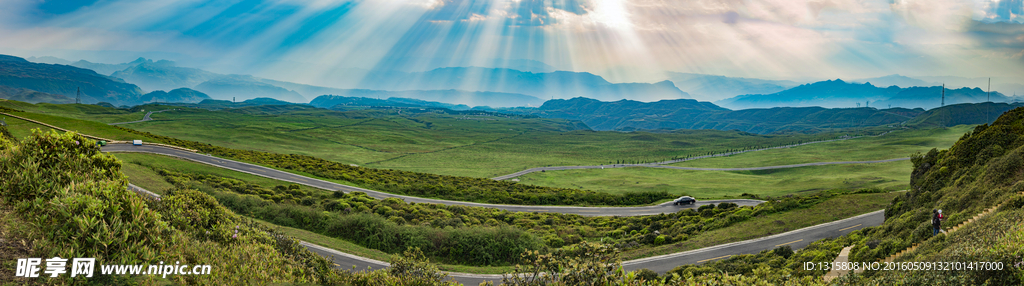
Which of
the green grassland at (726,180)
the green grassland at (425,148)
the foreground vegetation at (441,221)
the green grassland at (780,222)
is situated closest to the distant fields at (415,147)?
the green grassland at (425,148)

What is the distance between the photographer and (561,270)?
8.59m

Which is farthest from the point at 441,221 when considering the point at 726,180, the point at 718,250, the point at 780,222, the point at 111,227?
the point at 726,180

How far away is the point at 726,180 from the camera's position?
9150 centimetres

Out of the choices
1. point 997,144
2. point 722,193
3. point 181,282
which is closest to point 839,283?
point 181,282

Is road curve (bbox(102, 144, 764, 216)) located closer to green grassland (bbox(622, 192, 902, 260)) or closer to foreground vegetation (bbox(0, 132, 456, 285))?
green grassland (bbox(622, 192, 902, 260))

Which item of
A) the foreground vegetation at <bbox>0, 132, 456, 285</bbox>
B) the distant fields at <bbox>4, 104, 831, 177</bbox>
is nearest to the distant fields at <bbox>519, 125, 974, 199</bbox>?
the distant fields at <bbox>4, 104, 831, 177</bbox>

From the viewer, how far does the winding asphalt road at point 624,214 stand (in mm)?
23062

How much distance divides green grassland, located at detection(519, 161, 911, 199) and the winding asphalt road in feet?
75.6

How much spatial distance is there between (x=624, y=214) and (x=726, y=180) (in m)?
54.1

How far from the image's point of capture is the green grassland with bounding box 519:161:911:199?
73875 mm

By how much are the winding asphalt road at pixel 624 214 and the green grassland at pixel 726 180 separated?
2305 centimetres

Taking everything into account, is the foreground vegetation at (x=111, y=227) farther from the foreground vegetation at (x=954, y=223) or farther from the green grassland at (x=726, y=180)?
the green grassland at (x=726, y=180)

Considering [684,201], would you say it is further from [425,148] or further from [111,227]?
[425,148]

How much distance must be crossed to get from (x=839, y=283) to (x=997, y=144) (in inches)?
796
